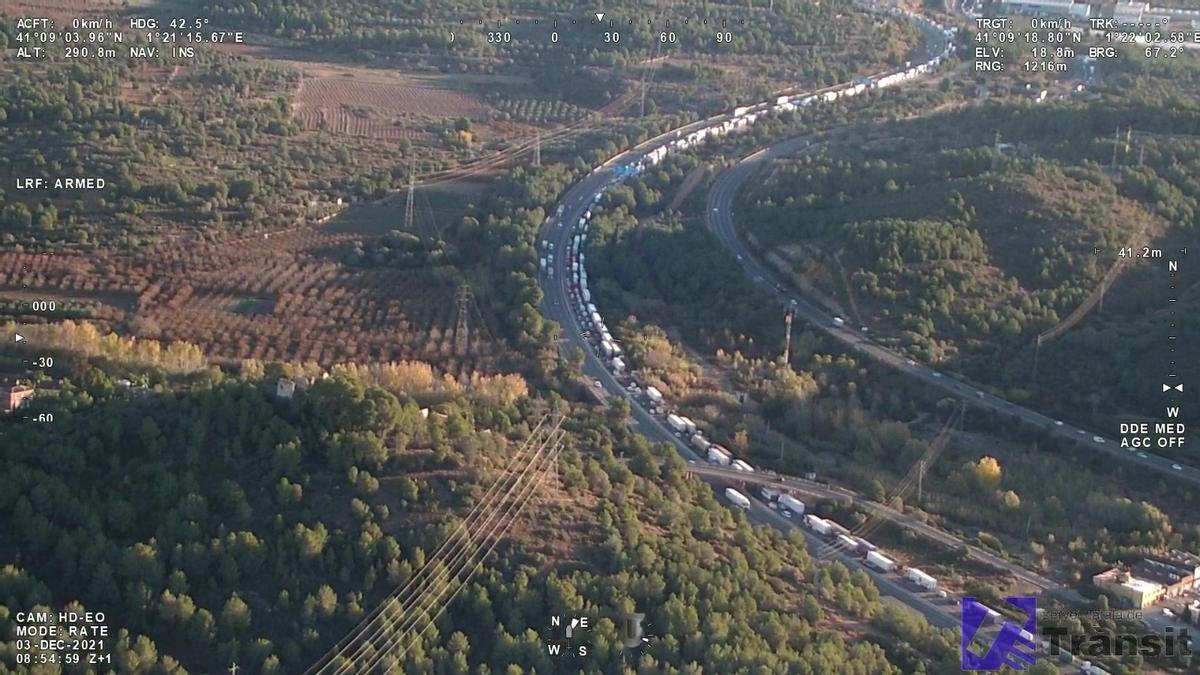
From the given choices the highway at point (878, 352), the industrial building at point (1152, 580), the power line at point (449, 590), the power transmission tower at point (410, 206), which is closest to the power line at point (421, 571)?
the power line at point (449, 590)

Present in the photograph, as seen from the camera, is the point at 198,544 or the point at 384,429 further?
the point at 384,429

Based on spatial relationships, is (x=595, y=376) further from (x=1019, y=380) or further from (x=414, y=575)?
(x=414, y=575)

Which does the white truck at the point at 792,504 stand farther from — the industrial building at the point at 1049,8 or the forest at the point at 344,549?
the industrial building at the point at 1049,8

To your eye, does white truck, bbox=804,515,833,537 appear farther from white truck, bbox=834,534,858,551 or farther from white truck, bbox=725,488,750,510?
white truck, bbox=725,488,750,510

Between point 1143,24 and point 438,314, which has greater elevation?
point 1143,24

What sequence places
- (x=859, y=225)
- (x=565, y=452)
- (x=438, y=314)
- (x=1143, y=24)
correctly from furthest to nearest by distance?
(x=1143, y=24) → (x=859, y=225) → (x=438, y=314) → (x=565, y=452)

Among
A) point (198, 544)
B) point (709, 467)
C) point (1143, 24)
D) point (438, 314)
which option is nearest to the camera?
point (198, 544)

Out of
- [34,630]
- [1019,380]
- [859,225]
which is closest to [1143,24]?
[859,225]
